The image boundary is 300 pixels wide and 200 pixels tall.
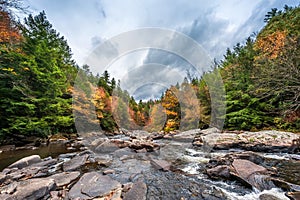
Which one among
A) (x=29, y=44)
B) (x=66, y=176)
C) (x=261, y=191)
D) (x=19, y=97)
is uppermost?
(x=29, y=44)

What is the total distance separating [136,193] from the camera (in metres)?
3.38

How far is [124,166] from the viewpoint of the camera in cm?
566

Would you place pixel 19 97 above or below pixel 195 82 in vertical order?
below

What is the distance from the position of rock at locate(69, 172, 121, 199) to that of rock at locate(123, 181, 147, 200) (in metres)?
0.45

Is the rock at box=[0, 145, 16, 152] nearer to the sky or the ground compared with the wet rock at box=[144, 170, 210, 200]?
nearer to the sky

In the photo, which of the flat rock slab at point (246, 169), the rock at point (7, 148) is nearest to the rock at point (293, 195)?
the flat rock slab at point (246, 169)

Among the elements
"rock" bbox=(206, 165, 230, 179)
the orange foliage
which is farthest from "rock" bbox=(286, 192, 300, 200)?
the orange foliage

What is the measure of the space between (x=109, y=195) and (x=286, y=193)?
4.18 metres

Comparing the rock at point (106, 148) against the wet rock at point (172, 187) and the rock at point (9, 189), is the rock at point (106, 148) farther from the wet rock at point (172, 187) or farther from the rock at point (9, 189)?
the rock at point (9, 189)

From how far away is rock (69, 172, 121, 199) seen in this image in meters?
3.32

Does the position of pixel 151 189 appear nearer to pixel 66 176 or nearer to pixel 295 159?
pixel 66 176

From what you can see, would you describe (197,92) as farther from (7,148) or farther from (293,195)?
(7,148)

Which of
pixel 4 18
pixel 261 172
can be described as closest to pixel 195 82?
pixel 261 172

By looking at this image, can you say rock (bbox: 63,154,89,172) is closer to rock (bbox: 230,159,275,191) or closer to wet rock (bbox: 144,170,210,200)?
wet rock (bbox: 144,170,210,200)
